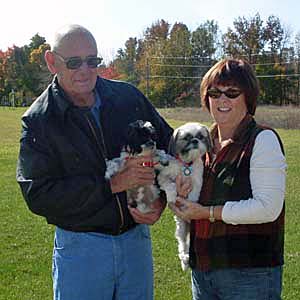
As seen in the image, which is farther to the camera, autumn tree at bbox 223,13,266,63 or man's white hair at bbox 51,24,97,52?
autumn tree at bbox 223,13,266,63

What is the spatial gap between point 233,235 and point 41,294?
4035 millimetres

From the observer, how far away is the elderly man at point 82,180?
370 centimetres

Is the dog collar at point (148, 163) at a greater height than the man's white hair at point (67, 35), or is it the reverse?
the man's white hair at point (67, 35)

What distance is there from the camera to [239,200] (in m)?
3.45

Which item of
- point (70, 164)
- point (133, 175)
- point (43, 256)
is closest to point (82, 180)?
point (70, 164)

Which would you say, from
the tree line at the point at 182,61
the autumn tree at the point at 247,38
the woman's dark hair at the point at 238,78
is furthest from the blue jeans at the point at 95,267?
the autumn tree at the point at 247,38

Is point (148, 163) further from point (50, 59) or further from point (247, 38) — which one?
point (247, 38)

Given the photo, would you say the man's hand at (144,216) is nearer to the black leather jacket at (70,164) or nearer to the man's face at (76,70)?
the black leather jacket at (70,164)

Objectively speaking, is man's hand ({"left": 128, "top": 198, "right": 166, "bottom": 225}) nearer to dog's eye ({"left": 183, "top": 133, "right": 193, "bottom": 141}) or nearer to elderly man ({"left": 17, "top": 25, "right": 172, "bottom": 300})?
elderly man ({"left": 17, "top": 25, "right": 172, "bottom": 300})


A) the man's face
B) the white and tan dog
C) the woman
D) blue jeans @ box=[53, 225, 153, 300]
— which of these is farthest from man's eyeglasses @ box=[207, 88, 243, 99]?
blue jeans @ box=[53, 225, 153, 300]

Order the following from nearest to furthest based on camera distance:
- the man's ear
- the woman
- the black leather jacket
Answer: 1. the woman
2. the black leather jacket
3. the man's ear

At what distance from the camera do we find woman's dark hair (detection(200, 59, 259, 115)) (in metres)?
3.44

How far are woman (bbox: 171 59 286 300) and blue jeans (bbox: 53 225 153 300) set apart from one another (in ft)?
1.82

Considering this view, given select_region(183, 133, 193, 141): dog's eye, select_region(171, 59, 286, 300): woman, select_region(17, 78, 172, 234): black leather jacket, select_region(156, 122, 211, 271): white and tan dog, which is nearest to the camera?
select_region(171, 59, 286, 300): woman
